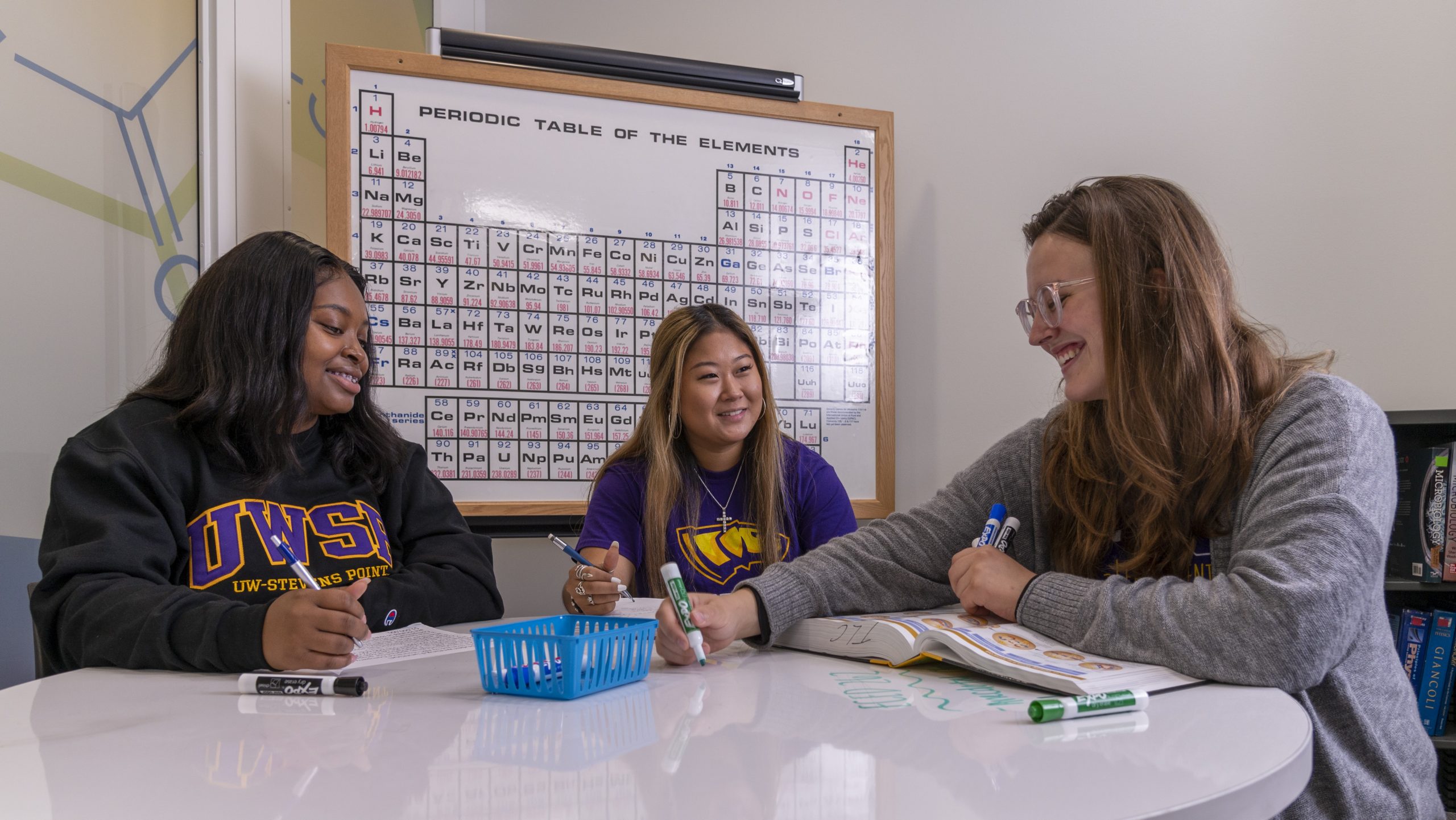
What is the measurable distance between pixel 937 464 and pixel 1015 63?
3.67ft

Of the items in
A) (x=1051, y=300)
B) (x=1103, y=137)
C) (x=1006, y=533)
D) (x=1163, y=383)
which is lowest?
(x=1006, y=533)

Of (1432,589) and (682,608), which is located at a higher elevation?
(682,608)

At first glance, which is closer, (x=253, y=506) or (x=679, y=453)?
(x=253, y=506)

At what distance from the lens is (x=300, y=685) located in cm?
91

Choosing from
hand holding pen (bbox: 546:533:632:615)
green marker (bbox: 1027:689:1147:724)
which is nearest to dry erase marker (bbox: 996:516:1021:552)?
green marker (bbox: 1027:689:1147:724)

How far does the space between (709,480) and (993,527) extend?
92 cm

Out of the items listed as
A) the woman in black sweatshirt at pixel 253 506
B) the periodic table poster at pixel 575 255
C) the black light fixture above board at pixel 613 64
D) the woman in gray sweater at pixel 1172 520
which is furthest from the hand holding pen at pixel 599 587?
the black light fixture above board at pixel 613 64

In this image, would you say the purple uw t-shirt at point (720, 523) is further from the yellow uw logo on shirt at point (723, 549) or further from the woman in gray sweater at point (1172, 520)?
the woman in gray sweater at point (1172, 520)

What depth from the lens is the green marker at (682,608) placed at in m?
1.00

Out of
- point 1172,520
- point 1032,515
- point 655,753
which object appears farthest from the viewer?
point 1032,515

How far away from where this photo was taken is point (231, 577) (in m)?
1.31

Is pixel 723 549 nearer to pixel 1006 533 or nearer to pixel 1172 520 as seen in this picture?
pixel 1006 533

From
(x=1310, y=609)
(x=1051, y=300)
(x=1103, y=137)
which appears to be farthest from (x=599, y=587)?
(x=1103, y=137)

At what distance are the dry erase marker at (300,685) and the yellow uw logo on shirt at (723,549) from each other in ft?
3.36
